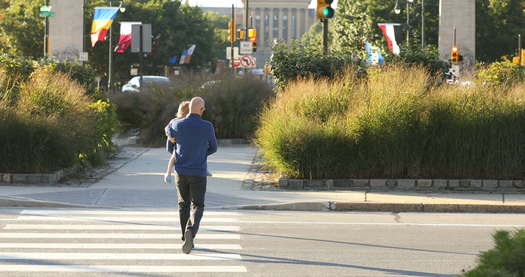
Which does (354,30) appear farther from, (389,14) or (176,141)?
(176,141)

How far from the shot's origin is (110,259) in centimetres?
942

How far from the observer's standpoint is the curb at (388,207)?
13.8 metres

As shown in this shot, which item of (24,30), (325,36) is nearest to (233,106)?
(325,36)

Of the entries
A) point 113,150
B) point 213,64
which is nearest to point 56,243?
point 113,150

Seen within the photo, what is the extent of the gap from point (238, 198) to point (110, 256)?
5.06m

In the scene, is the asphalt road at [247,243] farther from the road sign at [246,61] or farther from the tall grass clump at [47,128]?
the road sign at [246,61]

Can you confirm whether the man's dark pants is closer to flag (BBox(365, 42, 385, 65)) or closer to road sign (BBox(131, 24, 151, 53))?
flag (BBox(365, 42, 385, 65))

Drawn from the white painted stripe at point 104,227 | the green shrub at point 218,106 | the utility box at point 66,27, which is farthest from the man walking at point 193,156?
the utility box at point 66,27

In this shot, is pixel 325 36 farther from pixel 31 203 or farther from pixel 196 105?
pixel 196 105

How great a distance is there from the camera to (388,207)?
544 inches

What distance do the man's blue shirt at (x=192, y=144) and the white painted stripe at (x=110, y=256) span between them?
92 centimetres

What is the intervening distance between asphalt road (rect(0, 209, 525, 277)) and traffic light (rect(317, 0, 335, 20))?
25.8ft

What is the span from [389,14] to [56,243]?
61643 millimetres

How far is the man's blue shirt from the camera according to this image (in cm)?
1001
